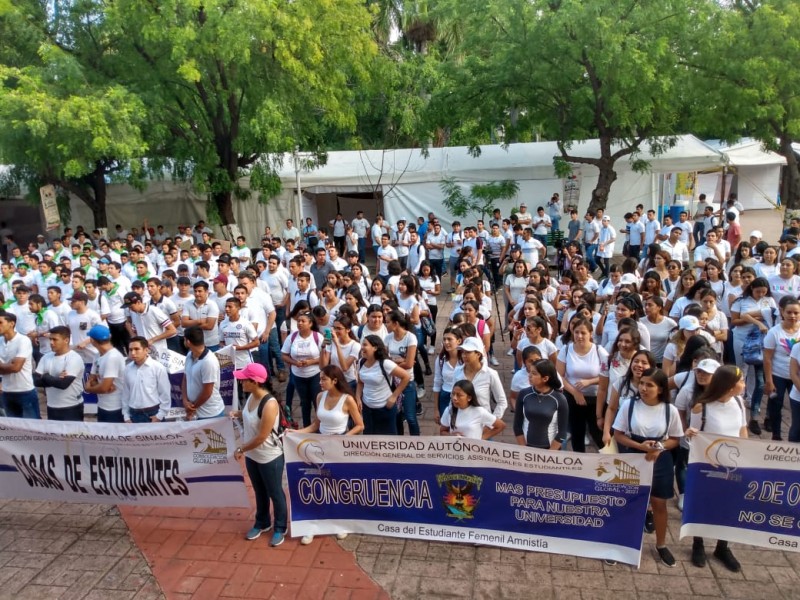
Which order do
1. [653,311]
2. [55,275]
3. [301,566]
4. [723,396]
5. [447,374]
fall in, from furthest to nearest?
[55,275] < [653,311] < [447,374] < [301,566] < [723,396]

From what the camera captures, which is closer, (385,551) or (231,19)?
(385,551)

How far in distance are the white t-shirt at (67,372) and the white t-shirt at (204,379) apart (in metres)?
1.07

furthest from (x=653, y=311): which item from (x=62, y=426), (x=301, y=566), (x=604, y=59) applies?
(x=604, y=59)

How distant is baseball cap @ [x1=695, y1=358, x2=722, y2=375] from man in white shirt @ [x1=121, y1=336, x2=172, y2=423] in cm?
436

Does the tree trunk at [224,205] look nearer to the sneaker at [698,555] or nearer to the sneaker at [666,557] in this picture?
the sneaker at [666,557]

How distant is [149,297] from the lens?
845 cm

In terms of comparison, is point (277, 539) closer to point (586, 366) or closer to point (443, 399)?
point (443, 399)

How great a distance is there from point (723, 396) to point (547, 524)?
1.52m

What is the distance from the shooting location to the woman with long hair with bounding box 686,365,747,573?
4.41 metres

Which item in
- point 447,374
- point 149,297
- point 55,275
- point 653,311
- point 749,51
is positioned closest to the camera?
point 447,374

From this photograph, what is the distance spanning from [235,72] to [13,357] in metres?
9.92

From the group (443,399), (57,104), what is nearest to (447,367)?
(443,399)

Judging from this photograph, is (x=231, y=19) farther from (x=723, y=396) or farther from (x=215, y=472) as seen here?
(x=723, y=396)

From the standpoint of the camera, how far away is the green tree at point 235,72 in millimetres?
13078
